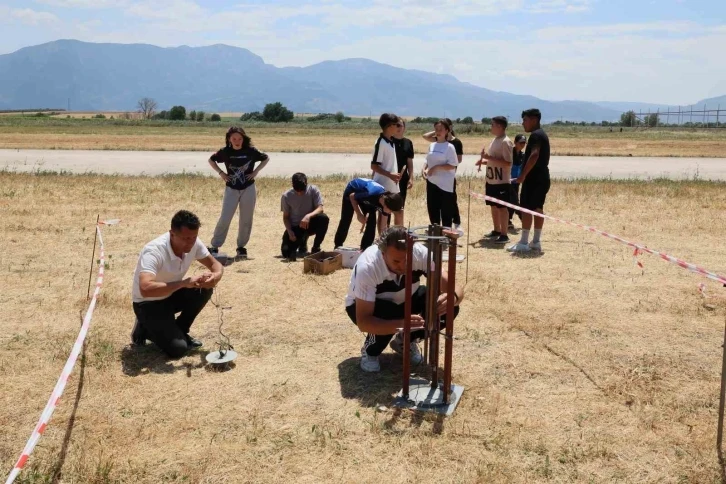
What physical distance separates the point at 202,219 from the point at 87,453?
7.95 metres

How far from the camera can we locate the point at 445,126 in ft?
28.9

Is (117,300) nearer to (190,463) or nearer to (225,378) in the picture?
(225,378)

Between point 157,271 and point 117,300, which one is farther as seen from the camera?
point 117,300

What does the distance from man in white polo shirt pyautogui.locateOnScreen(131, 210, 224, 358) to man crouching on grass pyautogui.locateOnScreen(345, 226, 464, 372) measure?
1313 millimetres

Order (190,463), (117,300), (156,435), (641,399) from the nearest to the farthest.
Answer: (190,463) < (156,435) < (641,399) < (117,300)

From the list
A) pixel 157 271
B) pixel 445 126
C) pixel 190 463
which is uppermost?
pixel 445 126

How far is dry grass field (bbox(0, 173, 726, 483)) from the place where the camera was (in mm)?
3770

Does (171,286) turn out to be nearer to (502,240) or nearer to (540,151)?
(540,151)

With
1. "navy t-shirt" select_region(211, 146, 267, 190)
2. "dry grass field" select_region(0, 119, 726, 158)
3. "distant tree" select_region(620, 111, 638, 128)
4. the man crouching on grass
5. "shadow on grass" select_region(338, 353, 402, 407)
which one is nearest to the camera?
the man crouching on grass

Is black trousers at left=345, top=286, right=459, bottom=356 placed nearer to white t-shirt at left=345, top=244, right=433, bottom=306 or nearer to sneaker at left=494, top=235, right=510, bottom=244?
white t-shirt at left=345, top=244, right=433, bottom=306

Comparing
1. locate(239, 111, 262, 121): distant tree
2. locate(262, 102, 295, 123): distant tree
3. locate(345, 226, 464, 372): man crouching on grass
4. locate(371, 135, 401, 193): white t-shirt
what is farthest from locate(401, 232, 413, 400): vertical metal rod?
locate(239, 111, 262, 121): distant tree

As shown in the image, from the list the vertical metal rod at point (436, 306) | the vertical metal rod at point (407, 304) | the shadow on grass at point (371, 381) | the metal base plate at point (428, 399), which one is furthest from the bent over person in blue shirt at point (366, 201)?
the vertical metal rod at point (407, 304)

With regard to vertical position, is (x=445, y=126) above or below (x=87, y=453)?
above

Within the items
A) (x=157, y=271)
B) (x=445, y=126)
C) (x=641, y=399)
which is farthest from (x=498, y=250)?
(x=157, y=271)
